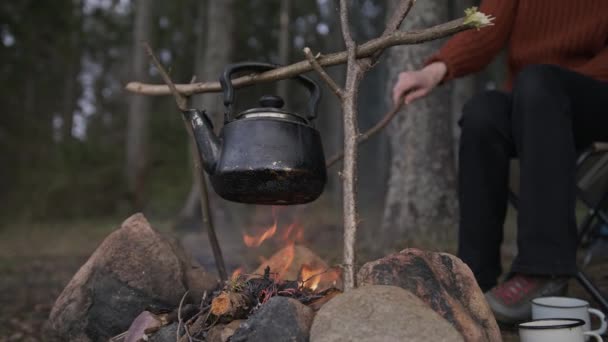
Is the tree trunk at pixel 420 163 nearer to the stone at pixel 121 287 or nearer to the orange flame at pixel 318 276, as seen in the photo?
the orange flame at pixel 318 276

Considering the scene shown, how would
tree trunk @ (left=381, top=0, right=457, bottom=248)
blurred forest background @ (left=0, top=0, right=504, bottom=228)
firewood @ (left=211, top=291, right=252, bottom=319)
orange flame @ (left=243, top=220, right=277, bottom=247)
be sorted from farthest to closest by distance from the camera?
blurred forest background @ (left=0, top=0, right=504, bottom=228)
tree trunk @ (left=381, top=0, right=457, bottom=248)
orange flame @ (left=243, top=220, right=277, bottom=247)
firewood @ (left=211, top=291, right=252, bottom=319)

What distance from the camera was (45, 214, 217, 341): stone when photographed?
6.68 feet

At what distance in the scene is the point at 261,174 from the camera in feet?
5.66

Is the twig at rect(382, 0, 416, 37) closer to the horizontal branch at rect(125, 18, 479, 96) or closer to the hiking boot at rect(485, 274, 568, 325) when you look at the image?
the horizontal branch at rect(125, 18, 479, 96)

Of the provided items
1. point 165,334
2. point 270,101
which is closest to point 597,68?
point 270,101

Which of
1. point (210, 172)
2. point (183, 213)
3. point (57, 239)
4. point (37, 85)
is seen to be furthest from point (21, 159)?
point (210, 172)

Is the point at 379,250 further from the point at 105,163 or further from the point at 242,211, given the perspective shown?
the point at 105,163

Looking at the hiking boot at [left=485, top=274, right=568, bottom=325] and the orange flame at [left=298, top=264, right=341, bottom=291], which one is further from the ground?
the orange flame at [left=298, top=264, right=341, bottom=291]

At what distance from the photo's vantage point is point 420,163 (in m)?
4.30

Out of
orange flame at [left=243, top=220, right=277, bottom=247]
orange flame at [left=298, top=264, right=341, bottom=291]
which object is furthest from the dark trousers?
orange flame at [left=243, top=220, right=277, bottom=247]

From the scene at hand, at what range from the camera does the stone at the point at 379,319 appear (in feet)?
4.40

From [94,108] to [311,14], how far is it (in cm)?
1170

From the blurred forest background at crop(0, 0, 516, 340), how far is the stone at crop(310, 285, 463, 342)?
146cm

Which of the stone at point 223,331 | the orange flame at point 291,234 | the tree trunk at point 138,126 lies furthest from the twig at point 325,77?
the tree trunk at point 138,126
